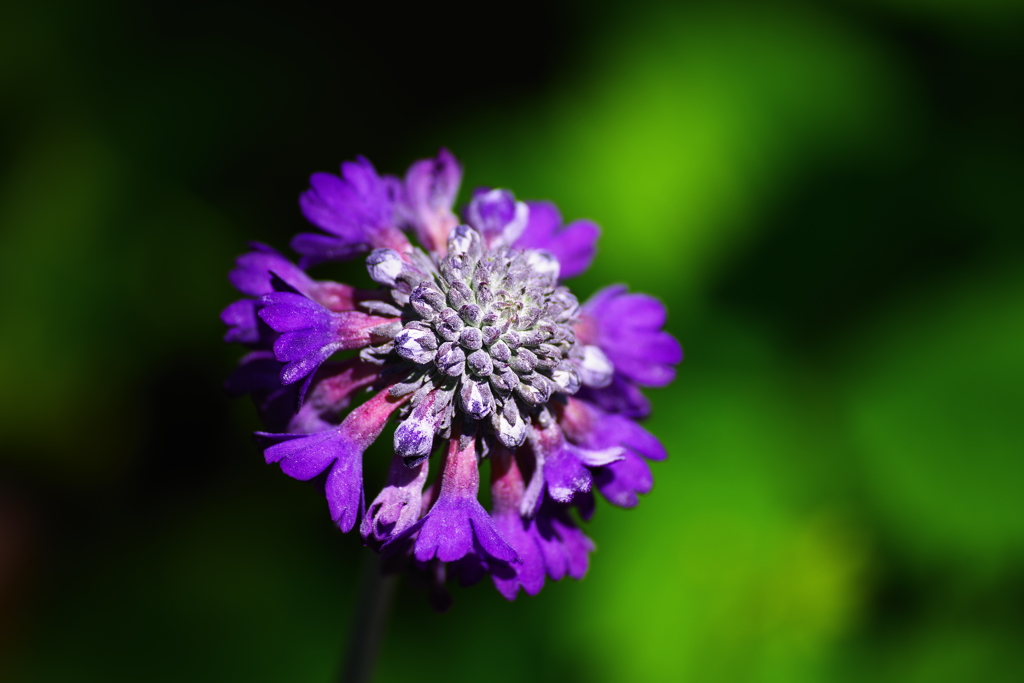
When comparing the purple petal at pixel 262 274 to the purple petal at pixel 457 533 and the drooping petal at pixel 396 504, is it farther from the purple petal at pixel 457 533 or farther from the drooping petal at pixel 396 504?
the purple petal at pixel 457 533

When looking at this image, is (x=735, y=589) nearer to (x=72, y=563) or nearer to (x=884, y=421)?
(x=884, y=421)

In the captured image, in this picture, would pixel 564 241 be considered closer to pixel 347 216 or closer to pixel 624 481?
pixel 347 216

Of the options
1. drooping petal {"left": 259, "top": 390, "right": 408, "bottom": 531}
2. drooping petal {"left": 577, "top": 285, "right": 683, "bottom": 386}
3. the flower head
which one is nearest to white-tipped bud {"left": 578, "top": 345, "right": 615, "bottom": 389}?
the flower head

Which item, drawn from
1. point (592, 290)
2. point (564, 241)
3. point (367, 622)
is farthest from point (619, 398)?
point (592, 290)

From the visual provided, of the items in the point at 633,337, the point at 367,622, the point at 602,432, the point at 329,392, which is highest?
the point at 633,337

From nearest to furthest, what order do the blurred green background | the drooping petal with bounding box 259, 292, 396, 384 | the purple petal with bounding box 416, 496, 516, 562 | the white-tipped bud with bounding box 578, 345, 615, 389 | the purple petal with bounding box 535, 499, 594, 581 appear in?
the purple petal with bounding box 416, 496, 516, 562 < the drooping petal with bounding box 259, 292, 396, 384 < the purple petal with bounding box 535, 499, 594, 581 < the white-tipped bud with bounding box 578, 345, 615, 389 < the blurred green background

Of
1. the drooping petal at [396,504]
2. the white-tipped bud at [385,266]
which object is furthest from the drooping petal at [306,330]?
the drooping petal at [396,504]

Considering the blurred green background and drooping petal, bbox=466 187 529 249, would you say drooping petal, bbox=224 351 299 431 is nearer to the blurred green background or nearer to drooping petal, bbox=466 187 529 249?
drooping petal, bbox=466 187 529 249
